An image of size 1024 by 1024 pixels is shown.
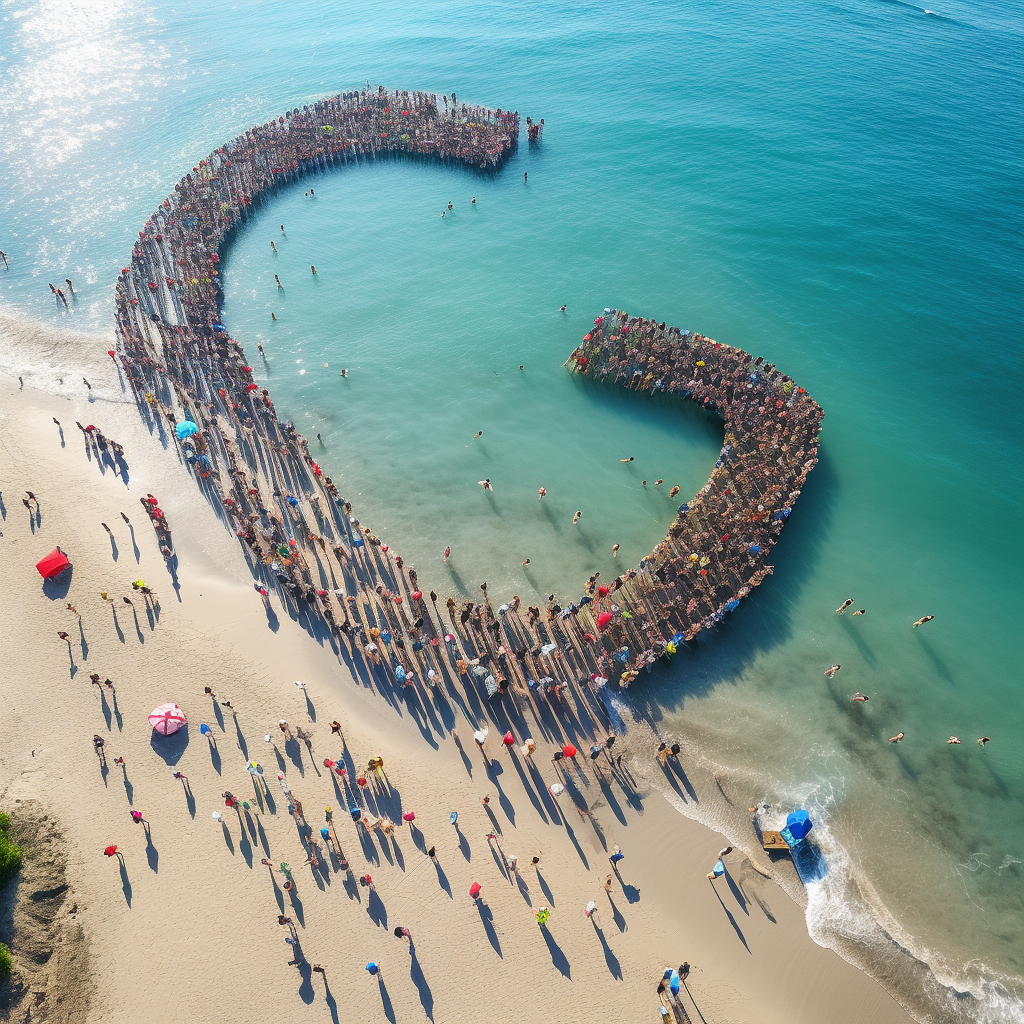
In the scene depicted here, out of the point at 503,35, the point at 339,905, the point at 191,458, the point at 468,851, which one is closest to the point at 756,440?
the point at 468,851

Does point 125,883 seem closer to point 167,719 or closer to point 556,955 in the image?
point 167,719

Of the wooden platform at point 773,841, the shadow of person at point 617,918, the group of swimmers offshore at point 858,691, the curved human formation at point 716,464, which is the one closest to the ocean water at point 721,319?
the group of swimmers offshore at point 858,691

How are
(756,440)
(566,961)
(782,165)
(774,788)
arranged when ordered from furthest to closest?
1. (782,165)
2. (756,440)
3. (774,788)
4. (566,961)

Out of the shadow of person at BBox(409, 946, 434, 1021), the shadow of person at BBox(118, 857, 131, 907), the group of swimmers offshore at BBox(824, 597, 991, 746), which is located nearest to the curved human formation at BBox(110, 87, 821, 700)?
the group of swimmers offshore at BBox(824, 597, 991, 746)

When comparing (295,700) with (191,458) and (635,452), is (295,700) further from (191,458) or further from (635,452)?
(635,452)

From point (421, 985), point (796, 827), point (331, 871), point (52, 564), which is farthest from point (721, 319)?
point (52, 564)

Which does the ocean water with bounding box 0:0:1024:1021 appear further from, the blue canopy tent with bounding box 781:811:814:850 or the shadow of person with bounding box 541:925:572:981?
the shadow of person with bounding box 541:925:572:981

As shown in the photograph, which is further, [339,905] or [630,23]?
[630,23]
